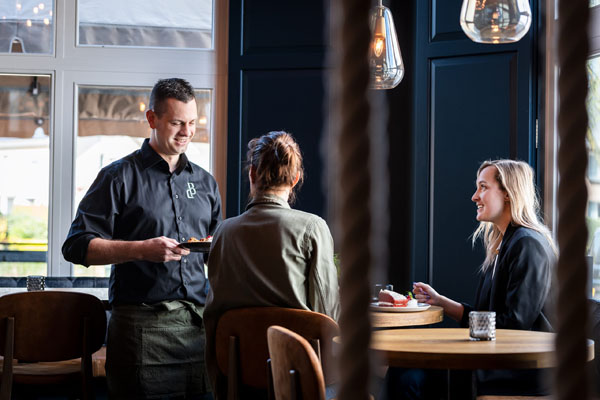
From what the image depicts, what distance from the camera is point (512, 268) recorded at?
9.32 feet

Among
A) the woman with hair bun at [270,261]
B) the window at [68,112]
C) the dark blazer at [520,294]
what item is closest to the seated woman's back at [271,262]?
the woman with hair bun at [270,261]

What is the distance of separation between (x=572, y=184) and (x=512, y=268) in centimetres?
270

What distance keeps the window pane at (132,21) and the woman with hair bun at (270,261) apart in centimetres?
289

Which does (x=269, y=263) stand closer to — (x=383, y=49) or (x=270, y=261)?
(x=270, y=261)

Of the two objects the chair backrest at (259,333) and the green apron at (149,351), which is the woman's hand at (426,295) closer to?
the chair backrest at (259,333)

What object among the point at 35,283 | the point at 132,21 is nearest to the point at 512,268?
the point at 35,283

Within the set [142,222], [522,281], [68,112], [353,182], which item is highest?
[68,112]

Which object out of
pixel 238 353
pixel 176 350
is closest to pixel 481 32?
pixel 238 353

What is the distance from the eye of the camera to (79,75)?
4906 millimetres

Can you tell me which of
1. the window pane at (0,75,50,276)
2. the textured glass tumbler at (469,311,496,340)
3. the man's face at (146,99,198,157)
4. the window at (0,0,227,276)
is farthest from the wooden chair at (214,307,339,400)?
the window pane at (0,75,50,276)

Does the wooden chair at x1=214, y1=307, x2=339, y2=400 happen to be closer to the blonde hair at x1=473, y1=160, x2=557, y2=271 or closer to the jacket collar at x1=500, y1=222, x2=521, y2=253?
the jacket collar at x1=500, y1=222, x2=521, y2=253

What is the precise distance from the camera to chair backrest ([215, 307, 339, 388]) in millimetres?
Answer: 2168

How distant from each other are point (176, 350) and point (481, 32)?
1526 mm

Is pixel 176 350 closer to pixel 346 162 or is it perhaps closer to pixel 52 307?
pixel 52 307
